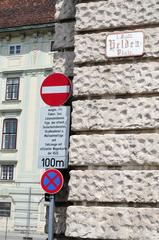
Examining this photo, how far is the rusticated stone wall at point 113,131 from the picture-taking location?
5.59 meters

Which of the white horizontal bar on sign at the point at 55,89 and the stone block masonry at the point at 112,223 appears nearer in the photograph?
the stone block masonry at the point at 112,223

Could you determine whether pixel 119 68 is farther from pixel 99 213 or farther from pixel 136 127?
pixel 99 213

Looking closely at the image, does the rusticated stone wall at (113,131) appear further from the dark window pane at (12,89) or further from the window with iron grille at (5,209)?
the dark window pane at (12,89)

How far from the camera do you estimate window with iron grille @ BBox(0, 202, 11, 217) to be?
38281mm

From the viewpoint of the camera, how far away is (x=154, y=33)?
5.89 metres

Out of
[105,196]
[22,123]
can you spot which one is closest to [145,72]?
[105,196]

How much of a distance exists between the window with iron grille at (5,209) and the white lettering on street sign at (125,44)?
109 ft

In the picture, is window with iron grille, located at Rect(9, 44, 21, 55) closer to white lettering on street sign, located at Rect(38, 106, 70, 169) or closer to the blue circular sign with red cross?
white lettering on street sign, located at Rect(38, 106, 70, 169)

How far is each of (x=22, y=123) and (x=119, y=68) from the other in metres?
34.0

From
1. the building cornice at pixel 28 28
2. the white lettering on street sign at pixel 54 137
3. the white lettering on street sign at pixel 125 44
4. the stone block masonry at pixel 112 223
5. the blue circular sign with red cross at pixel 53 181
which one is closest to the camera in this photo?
the stone block masonry at pixel 112 223

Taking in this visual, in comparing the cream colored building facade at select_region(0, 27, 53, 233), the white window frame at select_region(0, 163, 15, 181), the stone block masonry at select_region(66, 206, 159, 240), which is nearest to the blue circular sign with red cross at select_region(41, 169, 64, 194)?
the stone block masonry at select_region(66, 206, 159, 240)

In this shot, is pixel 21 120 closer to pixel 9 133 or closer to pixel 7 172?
pixel 9 133

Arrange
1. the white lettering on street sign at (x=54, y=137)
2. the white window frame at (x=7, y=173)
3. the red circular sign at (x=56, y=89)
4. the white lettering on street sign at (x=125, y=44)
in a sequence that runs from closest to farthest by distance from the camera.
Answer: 1. the white lettering on street sign at (x=125, y=44)
2. the white lettering on street sign at (x=54, y=137)
3. the red circular sign at (x=56, y=89)
4. the white window frame at (x=7, y=173)

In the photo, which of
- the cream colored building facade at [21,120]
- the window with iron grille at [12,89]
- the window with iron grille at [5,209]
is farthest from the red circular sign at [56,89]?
the window with iron grille at [12,89]
